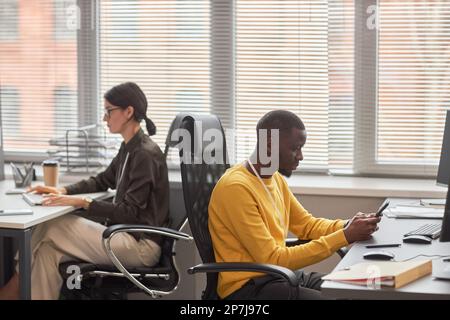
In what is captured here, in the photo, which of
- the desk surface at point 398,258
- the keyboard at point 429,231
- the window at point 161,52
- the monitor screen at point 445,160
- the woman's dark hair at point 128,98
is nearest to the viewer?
the desk surface at point 398,258

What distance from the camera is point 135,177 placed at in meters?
3.40

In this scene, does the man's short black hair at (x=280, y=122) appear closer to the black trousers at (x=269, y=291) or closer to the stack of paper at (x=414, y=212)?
the black trousers at (x=269, y=291)

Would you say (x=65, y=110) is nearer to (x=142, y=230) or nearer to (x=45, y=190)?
(x=45, y=190)

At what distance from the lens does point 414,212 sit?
3.17 metres

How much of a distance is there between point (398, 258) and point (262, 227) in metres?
0.46

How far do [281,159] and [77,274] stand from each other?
1.16 metres

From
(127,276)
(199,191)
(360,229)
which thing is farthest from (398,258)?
(127,276)

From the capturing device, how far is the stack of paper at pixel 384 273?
200cm

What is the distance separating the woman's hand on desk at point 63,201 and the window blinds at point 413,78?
1.55 meters

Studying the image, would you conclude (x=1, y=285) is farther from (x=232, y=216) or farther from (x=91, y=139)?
(x=232, y=216)

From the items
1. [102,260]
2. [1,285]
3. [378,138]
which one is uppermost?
[378,138]

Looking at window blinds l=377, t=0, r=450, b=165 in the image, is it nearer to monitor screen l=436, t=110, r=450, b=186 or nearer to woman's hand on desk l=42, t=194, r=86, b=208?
monitor screen l=436, t=110, r=450, b=186

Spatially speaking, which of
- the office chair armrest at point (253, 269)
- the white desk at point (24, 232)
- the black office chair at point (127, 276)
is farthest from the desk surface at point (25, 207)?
the office chair armrest at point (253, 269)

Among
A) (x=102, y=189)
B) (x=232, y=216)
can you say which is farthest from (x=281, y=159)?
(x=102, y=189)
